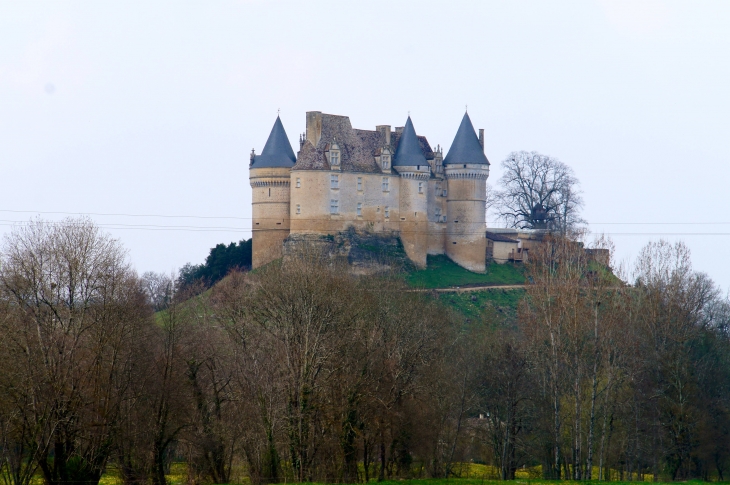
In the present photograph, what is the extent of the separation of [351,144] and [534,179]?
997 inches

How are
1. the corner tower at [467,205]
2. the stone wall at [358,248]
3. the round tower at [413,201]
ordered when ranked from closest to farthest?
the stone wall at [358,248], the round tower at [413,201], the corner tower at [467,205]

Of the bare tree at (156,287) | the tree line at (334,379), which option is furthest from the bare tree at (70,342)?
the bare tree at (156,287)

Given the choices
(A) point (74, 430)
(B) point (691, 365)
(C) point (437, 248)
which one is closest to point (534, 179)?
(C) point (437, 248)

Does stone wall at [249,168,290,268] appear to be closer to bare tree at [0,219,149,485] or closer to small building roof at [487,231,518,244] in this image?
small building roof at [487,231,518,244]

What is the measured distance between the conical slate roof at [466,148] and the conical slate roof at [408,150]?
301 cm

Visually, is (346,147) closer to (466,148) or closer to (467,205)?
(466,148)

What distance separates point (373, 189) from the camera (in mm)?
80812

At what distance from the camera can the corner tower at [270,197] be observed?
8069 centimetres

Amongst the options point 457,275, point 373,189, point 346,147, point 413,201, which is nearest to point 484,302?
point 457,275

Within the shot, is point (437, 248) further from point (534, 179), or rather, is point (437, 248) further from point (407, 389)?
point (407, 389)

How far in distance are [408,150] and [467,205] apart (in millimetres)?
→ 6227

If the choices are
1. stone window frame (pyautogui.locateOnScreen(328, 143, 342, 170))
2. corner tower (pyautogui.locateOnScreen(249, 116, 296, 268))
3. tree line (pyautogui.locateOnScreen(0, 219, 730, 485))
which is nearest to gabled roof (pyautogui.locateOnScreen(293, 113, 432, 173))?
stone window frame (pyautogui.locateOnScreen(328, 143, 342, 170))

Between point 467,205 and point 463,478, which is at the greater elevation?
point 467,205

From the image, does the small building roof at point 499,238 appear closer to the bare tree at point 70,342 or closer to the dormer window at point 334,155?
the dormer window at point 334,155
